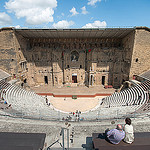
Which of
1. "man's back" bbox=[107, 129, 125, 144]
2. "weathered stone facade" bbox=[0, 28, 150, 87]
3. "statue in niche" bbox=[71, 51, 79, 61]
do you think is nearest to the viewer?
"man's back" bbox=[107, 129, 125, 144]

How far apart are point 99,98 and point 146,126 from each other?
55.0 ft

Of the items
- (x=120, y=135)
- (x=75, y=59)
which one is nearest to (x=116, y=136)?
(x=120, y=135)

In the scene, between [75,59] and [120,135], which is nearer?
[120,135]

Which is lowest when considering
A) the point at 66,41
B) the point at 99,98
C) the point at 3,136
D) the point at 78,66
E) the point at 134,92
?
the point at 99,98

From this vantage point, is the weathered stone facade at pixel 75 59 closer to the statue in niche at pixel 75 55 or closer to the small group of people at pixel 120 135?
the statue in niche at pixel 75 55

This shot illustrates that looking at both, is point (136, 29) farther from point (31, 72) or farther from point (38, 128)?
point (31, 72)

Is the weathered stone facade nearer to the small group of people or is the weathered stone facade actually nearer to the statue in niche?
the statue in niche

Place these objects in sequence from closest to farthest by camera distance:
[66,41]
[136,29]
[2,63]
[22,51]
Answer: [136,29]
[2,63]
[22,51]
[66,41]

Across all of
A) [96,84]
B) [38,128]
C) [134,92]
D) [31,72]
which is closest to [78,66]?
[96,84]

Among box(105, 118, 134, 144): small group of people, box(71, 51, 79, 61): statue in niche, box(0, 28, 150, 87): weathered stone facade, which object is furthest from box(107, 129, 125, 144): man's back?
box(71, 51, 79, 61): statue in niche

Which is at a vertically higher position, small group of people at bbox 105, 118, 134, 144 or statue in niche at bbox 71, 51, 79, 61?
statue in niche at bbox 71, 51, 79, 61

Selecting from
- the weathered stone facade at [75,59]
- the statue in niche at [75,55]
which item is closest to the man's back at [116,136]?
the weathered stone facade at [75,59]

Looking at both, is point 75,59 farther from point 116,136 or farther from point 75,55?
point 116,136

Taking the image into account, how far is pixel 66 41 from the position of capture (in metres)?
30.8
